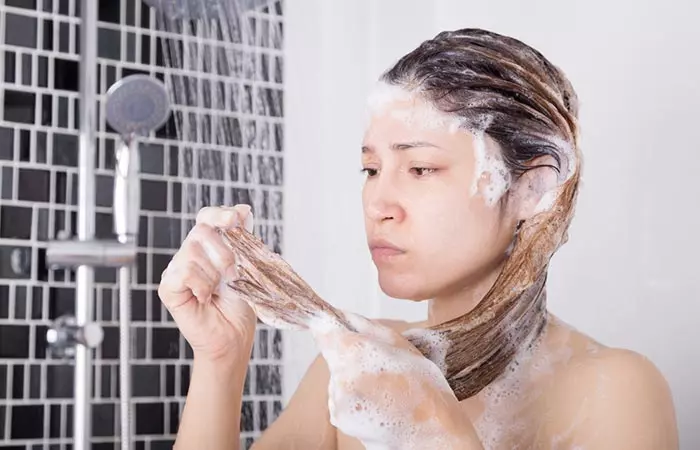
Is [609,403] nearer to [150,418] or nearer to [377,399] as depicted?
[377,399]

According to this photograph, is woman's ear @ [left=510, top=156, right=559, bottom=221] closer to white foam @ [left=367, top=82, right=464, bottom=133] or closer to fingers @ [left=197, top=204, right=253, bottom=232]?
white foam @ [left=367, top=82, right=464, bottom=133]

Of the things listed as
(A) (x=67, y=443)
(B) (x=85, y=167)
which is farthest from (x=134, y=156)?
(A) (x=67, y=443)

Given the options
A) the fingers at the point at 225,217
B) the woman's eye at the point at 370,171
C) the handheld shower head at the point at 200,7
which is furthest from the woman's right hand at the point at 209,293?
the handheld shower head at the point at 200,7

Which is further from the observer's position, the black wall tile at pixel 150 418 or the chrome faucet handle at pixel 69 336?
the black wall tile at pixel 150 418

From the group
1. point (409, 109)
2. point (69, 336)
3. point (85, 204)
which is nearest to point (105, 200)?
point (85, 204)

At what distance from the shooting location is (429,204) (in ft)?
3.50

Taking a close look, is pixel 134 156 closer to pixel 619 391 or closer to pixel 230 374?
pixel 230 374

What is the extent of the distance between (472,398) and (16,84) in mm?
928

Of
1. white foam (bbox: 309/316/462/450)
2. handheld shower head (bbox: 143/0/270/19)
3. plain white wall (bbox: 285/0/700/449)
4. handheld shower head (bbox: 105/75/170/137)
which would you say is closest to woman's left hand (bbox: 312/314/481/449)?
white foam (bbox: 309/316/462/450)

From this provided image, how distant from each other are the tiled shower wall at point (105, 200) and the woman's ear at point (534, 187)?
65 centimetres

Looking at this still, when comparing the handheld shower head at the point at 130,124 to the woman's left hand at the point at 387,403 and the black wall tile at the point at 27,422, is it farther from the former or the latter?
the woman's left hand at the point at 387,403

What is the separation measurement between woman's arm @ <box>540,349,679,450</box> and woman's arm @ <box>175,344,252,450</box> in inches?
14.1

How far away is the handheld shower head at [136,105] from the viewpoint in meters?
1.53

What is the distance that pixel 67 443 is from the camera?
153 centimetres
